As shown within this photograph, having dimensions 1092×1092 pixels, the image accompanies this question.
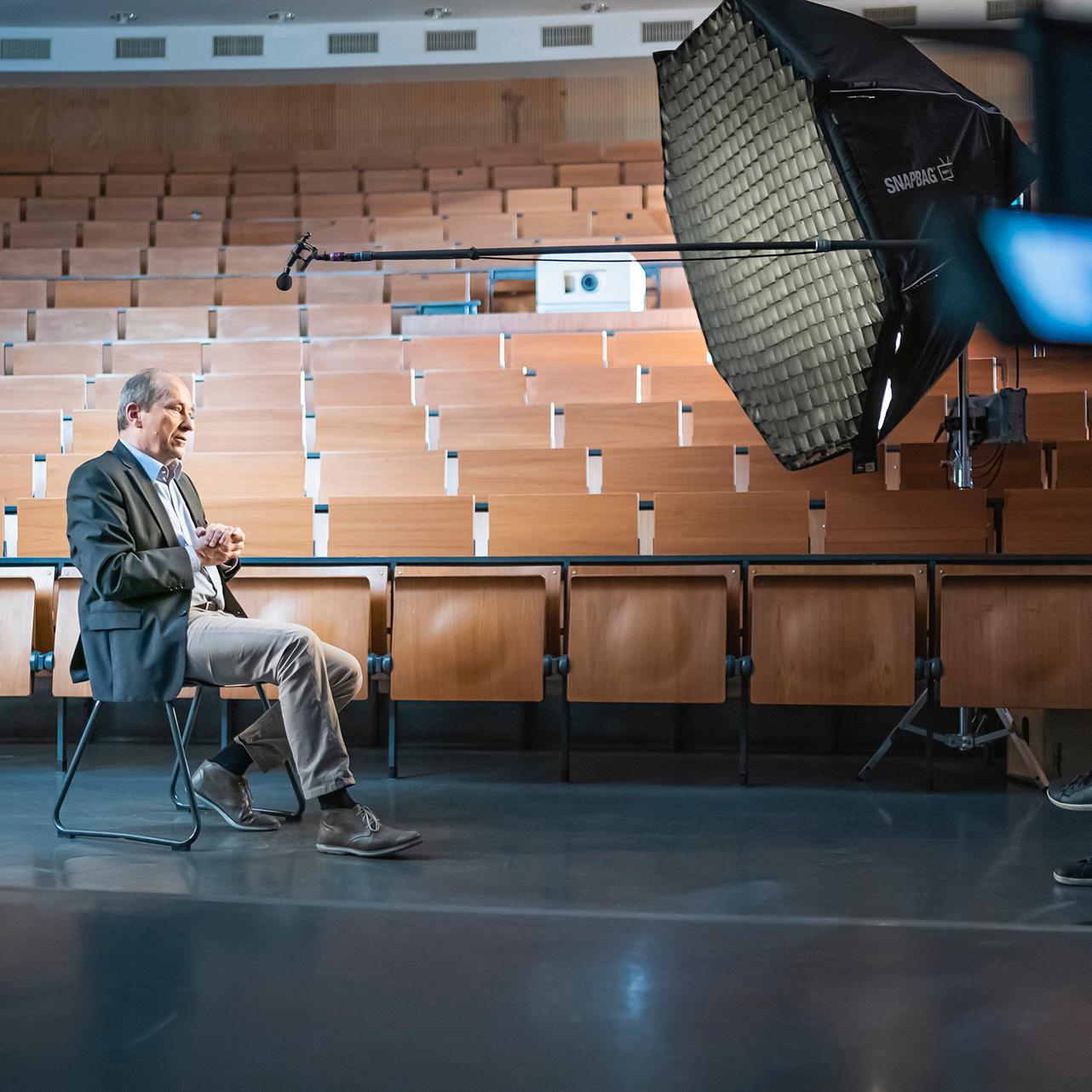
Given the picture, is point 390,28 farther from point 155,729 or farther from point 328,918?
point 328,918

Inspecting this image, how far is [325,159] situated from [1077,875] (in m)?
6.57

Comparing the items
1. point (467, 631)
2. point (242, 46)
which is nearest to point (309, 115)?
point (242, 46)

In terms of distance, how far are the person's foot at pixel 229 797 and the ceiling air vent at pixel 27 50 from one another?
6.87m

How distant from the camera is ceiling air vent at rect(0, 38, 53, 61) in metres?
7.46

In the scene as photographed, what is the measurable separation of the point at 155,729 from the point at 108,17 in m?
5.85

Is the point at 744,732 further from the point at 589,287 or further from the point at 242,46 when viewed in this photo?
the point at 242,46

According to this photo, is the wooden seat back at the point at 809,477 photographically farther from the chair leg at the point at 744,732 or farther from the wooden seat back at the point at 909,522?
the chair leg at the point at 744,732

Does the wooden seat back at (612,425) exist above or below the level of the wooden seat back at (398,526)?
above

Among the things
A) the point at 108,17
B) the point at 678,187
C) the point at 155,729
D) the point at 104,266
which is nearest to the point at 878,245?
the point at 678,187

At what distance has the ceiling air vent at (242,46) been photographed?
746 cm

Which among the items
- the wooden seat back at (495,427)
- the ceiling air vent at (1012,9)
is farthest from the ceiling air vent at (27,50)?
the ceiling air vent at (1012,9)

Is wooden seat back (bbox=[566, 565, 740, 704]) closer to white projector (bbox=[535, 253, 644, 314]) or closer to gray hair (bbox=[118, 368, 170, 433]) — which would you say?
gray hair (bbox=[118, 368, 170, 433])

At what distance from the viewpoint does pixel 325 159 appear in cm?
721

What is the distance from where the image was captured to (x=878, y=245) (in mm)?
1805
